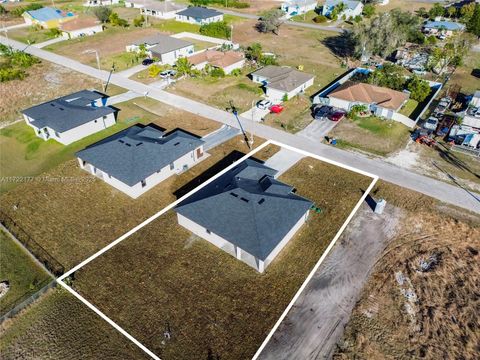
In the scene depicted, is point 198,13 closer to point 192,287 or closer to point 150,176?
point 150,176

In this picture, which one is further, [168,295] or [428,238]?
[428,238]

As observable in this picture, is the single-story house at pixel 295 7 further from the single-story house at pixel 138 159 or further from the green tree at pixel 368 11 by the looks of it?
the single-story house at pixel 138 159

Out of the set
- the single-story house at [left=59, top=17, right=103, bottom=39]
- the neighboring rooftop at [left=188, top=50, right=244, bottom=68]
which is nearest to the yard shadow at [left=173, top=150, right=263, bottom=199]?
the neighboring rooftop at [left=188, top=50, right=244, bottom=68]

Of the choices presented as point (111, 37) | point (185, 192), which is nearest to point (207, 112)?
point (185, 192)

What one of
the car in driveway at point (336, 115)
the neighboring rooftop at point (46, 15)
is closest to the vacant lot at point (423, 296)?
the car in driveway at point (336, 115)

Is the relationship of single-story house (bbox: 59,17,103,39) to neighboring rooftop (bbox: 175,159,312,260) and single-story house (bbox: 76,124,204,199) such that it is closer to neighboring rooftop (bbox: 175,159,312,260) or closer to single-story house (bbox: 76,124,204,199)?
single-story house (bbox: 76,124,204,199)

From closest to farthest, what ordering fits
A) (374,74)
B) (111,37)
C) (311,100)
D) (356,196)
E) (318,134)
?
(356,196), (318,134), (311,100), (374,74), (111,37)

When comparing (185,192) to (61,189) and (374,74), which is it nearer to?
(61,189)
